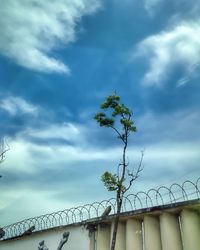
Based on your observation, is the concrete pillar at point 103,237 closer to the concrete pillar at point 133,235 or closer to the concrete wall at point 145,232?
the concrete wall at point 145,232

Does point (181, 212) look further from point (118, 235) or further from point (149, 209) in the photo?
point (118, 235)

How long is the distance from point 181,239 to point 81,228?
3436 mm

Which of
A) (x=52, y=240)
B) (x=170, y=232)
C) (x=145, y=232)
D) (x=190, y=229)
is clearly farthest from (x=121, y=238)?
(x=52, y=240)

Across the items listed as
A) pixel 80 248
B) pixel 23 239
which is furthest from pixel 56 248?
pixel 23 239

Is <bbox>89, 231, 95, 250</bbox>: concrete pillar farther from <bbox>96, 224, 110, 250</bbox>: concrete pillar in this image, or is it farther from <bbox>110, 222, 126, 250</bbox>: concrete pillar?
<bbox>110, 222, 126, 250</bbox>: concrete pillar

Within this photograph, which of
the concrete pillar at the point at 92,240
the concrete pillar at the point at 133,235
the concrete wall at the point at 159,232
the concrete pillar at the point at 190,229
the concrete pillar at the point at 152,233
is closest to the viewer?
the concrete pillar at the point at 190,229

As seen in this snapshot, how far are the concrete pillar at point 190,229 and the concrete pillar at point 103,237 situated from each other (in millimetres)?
2544

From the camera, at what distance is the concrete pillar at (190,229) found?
864cm

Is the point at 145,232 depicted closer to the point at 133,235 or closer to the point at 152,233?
the point at 152,233

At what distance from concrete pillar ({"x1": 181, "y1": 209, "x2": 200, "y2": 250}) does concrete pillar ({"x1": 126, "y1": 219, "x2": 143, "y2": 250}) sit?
4.48 ft

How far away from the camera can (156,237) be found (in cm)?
941

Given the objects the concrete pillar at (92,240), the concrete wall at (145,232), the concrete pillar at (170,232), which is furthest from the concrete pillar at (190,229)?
the concrete pillar at (92,240)

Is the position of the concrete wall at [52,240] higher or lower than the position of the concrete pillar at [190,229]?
higher

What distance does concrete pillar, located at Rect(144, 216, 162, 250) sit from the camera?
9.33 meters
